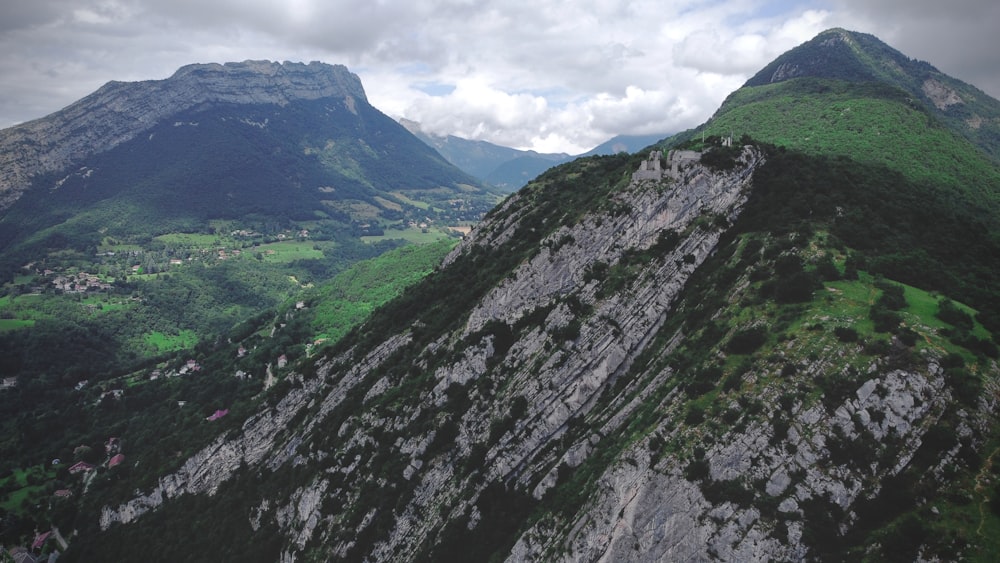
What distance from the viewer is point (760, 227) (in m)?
60.6

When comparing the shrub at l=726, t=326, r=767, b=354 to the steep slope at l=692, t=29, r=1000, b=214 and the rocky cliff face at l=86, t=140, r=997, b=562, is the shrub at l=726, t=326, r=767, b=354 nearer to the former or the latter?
the rocky cliff face at l=86, t=140, r=997, b=562

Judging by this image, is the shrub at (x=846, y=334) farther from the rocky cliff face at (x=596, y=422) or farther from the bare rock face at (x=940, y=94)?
the bare rock face at (x=940, y=94)

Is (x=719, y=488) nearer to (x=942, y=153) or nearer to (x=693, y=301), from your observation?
(x=693, y=301)

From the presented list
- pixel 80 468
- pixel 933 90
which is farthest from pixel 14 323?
pixel 933 90

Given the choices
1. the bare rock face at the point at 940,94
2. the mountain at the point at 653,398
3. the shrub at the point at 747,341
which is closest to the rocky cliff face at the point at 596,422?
the mountain at the point at 653,398

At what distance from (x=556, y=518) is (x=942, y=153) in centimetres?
10672

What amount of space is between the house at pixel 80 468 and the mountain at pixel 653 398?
15390mm

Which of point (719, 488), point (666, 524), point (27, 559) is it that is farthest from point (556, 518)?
point (27, 559)

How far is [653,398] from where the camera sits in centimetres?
4884

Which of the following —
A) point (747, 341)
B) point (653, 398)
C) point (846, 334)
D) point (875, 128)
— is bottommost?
point (653, 398)

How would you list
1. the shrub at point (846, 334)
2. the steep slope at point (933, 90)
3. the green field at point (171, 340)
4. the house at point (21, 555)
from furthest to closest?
the green field at point (171, 340) → the steep slope at point (933, 90) → the house at point (21, 555) → the shrub at point (846, 334)

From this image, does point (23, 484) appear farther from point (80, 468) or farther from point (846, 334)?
point (846, 334)

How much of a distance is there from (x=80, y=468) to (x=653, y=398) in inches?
4894

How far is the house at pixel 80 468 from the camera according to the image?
361 feet
